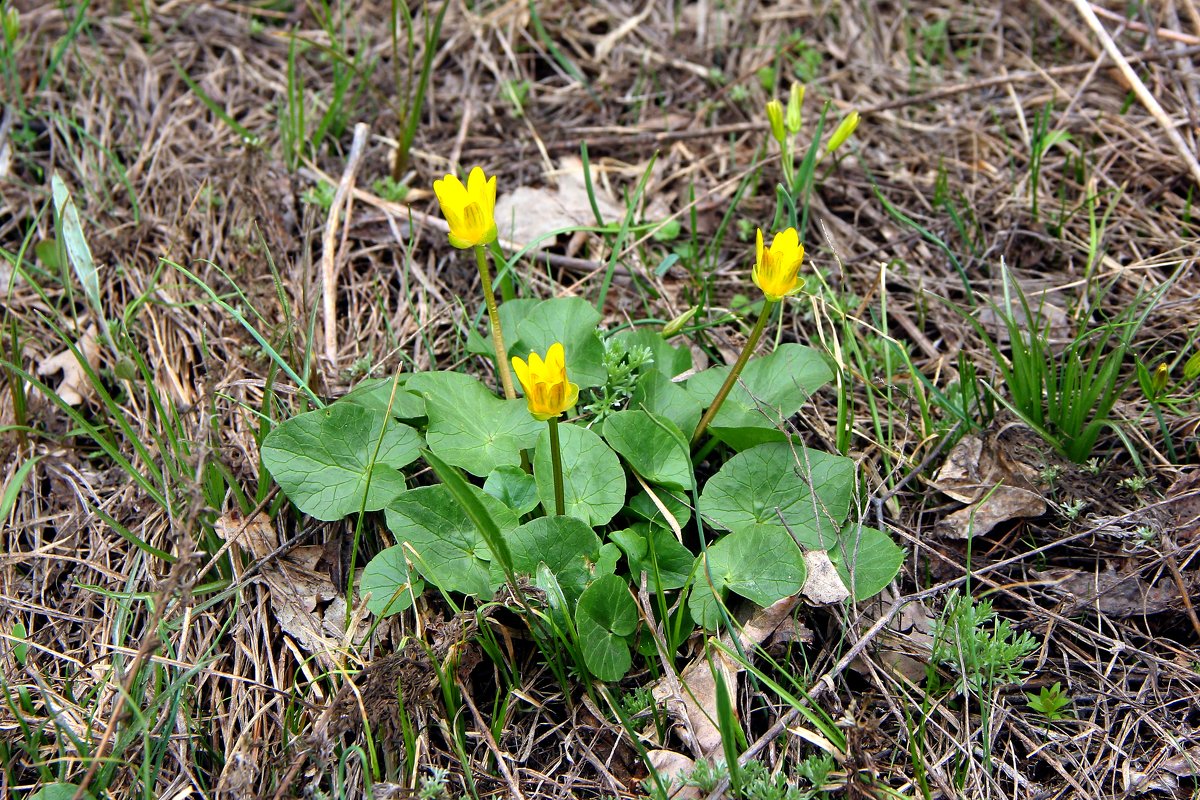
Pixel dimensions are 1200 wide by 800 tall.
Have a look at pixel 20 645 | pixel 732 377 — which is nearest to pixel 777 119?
pixel 732 377

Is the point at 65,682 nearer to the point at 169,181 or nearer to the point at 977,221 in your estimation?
the point at 169,181

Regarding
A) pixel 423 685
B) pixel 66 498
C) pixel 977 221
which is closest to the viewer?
pixel 423 685

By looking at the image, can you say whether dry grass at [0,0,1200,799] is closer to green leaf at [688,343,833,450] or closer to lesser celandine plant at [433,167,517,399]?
green leaf at [688,343,833,450]

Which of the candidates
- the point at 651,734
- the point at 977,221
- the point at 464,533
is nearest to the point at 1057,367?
the point at 977,221

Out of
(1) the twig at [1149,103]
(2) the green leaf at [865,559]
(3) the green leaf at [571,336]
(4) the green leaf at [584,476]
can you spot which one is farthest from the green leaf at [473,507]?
(1) the twig at [1149,103]

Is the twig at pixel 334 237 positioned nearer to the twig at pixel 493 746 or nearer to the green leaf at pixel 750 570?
the twig at pixel 493 746
